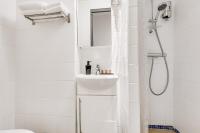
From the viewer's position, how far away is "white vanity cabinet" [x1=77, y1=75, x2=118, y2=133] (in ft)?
4.61

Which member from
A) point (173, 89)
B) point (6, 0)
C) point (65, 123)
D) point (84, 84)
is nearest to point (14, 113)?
point (65, 123)

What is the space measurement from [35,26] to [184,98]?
186 cm

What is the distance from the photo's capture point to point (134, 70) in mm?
1256

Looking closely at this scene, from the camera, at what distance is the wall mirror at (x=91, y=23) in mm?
1734

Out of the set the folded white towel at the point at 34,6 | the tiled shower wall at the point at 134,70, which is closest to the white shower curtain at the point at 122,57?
the tiled shower wall at the point at 134,70

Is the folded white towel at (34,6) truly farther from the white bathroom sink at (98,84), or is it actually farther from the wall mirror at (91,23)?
the white bathroom sink at (98,84)

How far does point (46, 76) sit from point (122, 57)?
33.1 inches

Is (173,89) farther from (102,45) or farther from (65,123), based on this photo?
(65,123)

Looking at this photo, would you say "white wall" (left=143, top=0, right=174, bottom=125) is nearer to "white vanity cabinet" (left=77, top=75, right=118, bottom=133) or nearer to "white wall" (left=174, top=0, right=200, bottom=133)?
"white wall" (left=174, top=0, right=200, bottom=133)

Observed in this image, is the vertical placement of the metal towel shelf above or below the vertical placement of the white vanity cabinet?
above

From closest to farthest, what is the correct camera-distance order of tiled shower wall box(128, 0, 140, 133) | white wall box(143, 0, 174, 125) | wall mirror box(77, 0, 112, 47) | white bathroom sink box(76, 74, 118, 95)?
tiled shower wall box(128, 0, 140, 133) → white bathroom sink box(76, 74, 118, 95) → wall mirror box(77, 0, 112, 47) → white wall box(143, 0, 174, 125)

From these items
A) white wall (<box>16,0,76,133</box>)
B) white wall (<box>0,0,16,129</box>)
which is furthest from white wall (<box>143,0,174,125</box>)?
white wall (<box>0,0,16,129</box>)

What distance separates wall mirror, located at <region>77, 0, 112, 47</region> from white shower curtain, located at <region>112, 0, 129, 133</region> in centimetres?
32

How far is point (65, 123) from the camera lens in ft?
5.27
